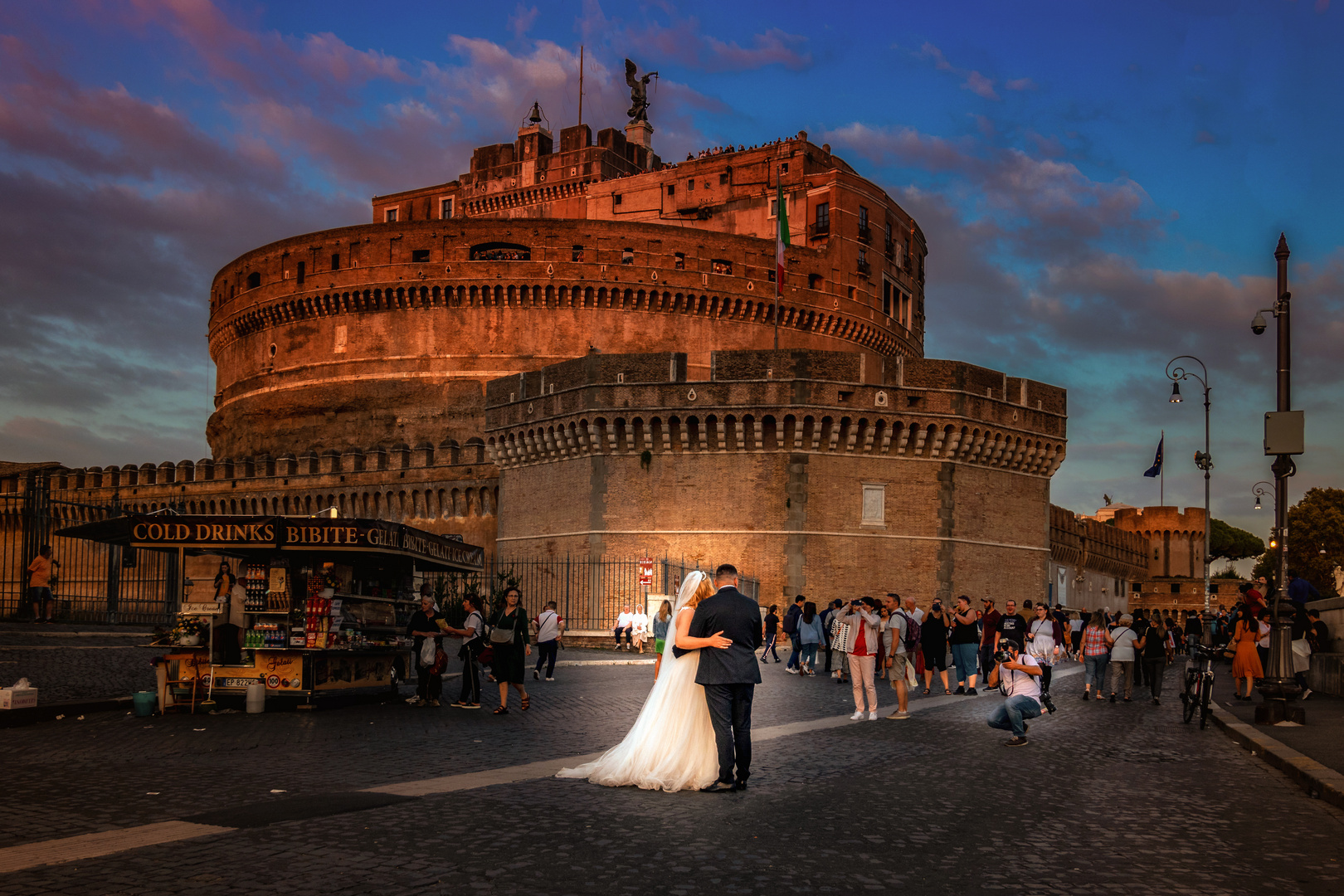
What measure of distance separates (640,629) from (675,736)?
19106 mm

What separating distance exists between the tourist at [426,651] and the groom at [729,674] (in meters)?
6.17

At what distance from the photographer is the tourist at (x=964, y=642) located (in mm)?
16922

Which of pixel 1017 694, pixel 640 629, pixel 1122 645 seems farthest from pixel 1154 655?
pixel 640 629

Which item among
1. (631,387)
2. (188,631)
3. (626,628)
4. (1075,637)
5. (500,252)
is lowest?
(1075,637)

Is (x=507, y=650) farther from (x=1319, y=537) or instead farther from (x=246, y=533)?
(x=1319, y=537)

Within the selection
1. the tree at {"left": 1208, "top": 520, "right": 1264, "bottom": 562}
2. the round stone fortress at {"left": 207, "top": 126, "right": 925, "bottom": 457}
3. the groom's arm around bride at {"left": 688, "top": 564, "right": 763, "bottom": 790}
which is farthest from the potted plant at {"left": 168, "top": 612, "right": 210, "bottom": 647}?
the tree at {"left": 1208, "top": 520, "right": 1264, "bottom": 562}

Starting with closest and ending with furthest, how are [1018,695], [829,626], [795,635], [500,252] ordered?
[1018,695] → [795,635] → [829,626] → [500,252]

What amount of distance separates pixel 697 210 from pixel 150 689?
45379 mm

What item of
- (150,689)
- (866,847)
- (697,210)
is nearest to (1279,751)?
(866,847)

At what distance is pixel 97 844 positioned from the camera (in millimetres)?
5801

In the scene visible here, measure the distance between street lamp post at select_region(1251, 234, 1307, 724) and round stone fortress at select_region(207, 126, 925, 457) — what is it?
107 ft

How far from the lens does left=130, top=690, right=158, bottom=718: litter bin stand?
11.8 m

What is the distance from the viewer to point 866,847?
609 centimetres

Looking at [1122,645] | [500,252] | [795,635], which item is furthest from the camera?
[500,252]
